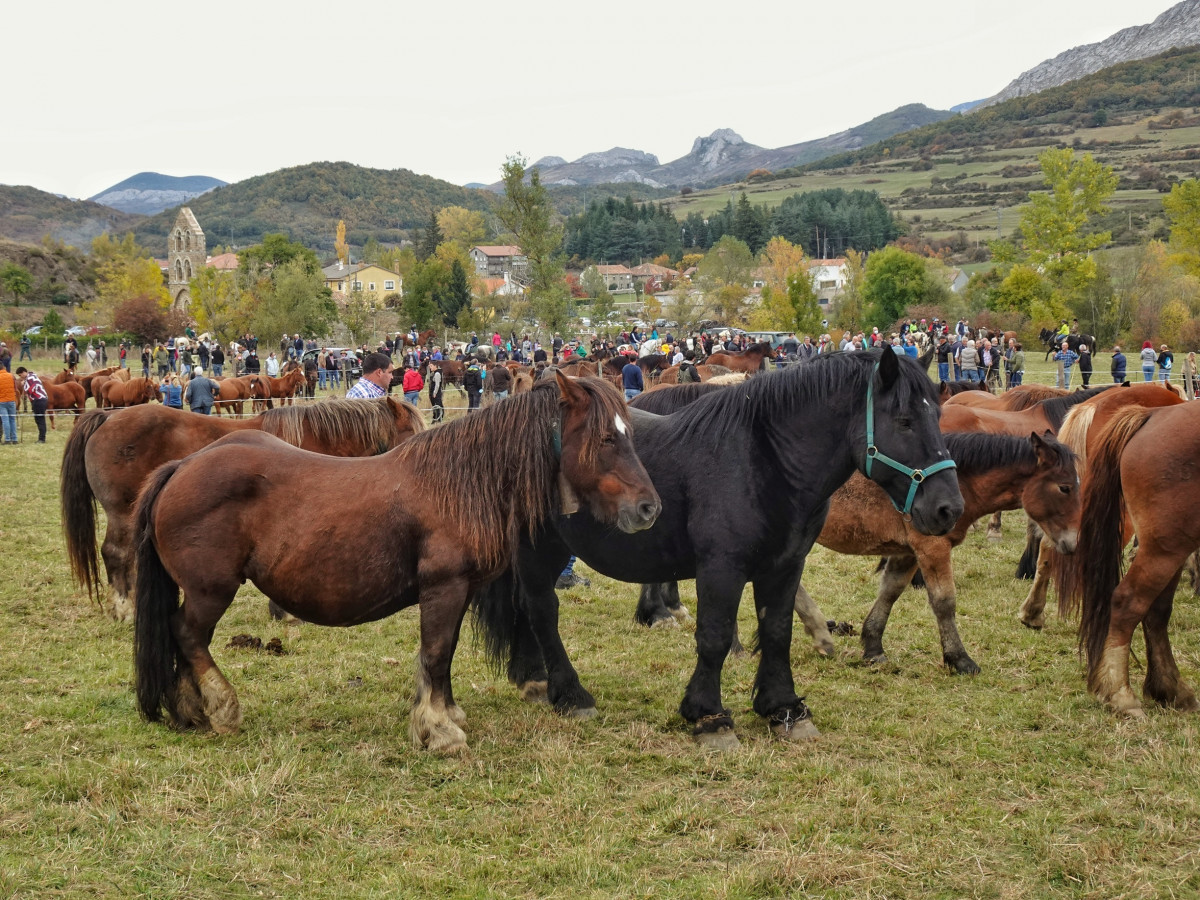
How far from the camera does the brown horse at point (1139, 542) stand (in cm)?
552

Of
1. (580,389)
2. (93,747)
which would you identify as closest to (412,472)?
(580,389)

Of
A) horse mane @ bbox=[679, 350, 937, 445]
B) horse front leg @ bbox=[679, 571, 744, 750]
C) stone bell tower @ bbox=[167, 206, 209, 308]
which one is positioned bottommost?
horse front leg @ bbox=[679, 571, 744, 750]

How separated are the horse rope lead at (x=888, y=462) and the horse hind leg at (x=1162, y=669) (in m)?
1.92

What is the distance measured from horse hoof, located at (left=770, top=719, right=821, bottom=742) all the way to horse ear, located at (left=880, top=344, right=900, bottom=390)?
1.95m

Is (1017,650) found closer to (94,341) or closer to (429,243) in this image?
(94,341)

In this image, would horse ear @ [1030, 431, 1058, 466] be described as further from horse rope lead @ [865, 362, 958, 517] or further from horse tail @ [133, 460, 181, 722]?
horse tail @ [133, 460, 181, 722]

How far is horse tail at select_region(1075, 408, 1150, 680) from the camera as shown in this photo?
600cm

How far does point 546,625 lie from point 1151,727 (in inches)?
138

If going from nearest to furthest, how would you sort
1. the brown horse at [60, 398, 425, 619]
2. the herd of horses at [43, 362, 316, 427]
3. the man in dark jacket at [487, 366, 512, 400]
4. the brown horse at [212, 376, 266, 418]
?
1. the brown horse at [60, 398, 425, 619]
2. the man in dark jacket at [487, 366, 512, 400]
3. the herd of horses at [43, 362, 316, 427]
4. the brown horse at [212, 376, 266, 418]

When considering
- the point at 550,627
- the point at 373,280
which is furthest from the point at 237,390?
the point at 373,280

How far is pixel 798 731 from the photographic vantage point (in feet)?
18.0

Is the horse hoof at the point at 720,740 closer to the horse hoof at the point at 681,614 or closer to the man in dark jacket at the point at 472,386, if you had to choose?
the horse hoof at the point at 681,614

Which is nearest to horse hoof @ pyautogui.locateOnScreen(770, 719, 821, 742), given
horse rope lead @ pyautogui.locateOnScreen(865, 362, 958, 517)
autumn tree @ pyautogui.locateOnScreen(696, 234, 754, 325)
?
horse rope lead @ pyautogui.locateOnScreen(865, 362, 958, 517)

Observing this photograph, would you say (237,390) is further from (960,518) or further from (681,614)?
(960,518)
